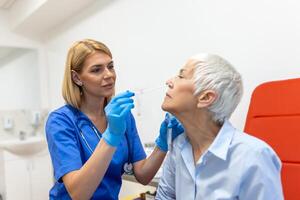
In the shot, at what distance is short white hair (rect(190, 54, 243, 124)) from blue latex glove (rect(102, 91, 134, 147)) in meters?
0.25

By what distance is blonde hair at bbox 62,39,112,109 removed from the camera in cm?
130

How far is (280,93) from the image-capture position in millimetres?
1378

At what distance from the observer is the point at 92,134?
1323mm

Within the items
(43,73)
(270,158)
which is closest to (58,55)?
(43,73)

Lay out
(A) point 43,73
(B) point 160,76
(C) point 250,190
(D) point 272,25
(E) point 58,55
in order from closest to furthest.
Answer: (C) point 250,190, (D) point 272,25, (B) point 160,76, (E) point 58,55, (A) point 43,73

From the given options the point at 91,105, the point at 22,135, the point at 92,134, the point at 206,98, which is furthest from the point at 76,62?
the point at 22,135

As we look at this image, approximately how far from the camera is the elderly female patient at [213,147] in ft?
3.12

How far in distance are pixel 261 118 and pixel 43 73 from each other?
314 cm

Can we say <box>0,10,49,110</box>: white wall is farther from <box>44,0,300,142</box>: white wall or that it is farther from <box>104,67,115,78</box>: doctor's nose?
<box>104,67,115,78</box>: doctor's nose

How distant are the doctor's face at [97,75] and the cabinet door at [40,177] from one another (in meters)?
2.48

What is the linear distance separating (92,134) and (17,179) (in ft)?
7.79

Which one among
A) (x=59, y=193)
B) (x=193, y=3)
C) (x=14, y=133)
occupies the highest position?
(x=193, y=3)

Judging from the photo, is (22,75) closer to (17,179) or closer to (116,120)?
(17,179)

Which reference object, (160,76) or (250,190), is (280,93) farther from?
(160,76)
